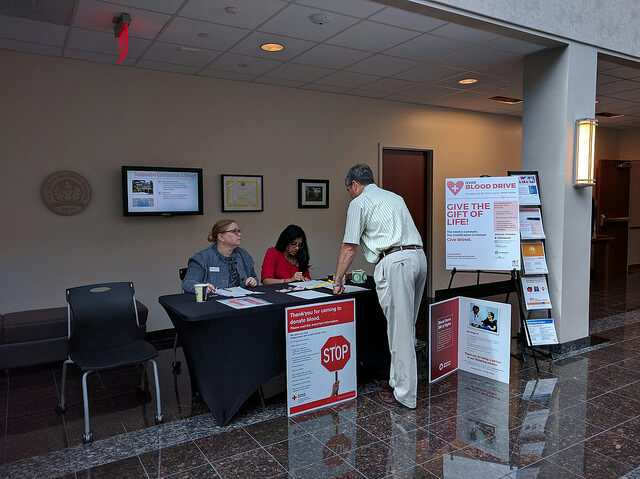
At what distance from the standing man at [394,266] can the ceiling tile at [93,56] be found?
9.49 ft

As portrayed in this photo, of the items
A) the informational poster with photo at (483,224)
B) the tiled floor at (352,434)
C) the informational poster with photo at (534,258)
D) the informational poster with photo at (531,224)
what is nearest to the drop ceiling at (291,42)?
the informational poster with photo at (483,224)

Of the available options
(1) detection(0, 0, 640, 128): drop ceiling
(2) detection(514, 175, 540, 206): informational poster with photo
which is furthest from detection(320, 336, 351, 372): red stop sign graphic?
(1) detection(0, 0, 640, 128): drop ceiling

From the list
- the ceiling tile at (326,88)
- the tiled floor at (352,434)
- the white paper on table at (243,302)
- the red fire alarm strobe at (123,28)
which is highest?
the ceiling tile at (326,88)

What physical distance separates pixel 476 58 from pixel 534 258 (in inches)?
82.0

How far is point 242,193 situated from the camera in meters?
5.70

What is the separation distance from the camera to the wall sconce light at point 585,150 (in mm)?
4473

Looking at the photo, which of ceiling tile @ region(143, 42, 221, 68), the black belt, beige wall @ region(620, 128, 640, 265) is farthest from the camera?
beige wall @ region(620, 128, 640, 265)

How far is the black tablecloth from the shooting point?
118 inches

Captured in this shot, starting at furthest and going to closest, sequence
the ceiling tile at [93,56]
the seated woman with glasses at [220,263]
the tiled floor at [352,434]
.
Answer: the ceiling tile at [93,56]
the seated woman with glasses at [220,263]
the tiled floor at [352,434]

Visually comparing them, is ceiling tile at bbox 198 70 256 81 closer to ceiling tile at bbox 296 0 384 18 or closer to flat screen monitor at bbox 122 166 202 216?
flat screen monitor at bbox 122 166 202 216

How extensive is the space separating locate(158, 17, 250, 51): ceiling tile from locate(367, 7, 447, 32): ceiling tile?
1147 millimetres

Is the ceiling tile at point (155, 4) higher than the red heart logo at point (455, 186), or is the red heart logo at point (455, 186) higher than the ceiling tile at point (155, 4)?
the ceiling tile at point (155, 4)

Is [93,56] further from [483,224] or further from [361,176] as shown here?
[483,224]

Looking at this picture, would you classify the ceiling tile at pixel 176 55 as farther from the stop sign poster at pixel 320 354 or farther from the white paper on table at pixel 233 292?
the stop sign poster at pixel 320 354
